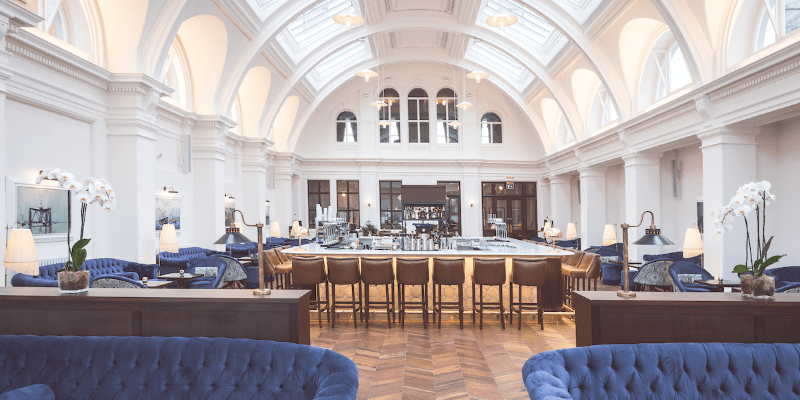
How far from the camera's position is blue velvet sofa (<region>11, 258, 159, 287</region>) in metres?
4.69

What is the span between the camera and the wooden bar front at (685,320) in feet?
8.45

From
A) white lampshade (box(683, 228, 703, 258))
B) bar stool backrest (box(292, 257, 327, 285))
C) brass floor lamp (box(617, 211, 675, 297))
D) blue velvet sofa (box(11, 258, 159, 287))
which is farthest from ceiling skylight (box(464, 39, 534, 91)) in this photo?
brass floor lamp (box(617, 211, 675, 297))

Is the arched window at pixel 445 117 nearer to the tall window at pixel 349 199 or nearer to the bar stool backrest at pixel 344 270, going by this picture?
the tall window at pixel 349 199

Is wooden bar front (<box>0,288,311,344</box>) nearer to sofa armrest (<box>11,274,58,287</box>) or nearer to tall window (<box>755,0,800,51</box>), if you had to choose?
sofa armrest (<box>11,274,58,287</box>)

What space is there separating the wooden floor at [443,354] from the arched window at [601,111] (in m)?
7.19

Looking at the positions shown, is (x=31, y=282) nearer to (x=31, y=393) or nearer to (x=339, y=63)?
(x=31, y=393)

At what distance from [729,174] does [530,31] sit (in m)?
6.96

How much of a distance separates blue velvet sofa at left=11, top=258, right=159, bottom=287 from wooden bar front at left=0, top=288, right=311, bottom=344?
2322 mm

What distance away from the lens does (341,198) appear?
53.8 feet

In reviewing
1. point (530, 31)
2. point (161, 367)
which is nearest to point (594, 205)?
point (530, 31)

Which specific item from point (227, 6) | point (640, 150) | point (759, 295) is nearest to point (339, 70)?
point (227, 6)

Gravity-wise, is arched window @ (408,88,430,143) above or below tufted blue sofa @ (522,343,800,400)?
above

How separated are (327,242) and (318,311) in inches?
86.6

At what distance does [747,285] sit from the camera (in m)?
2.72
